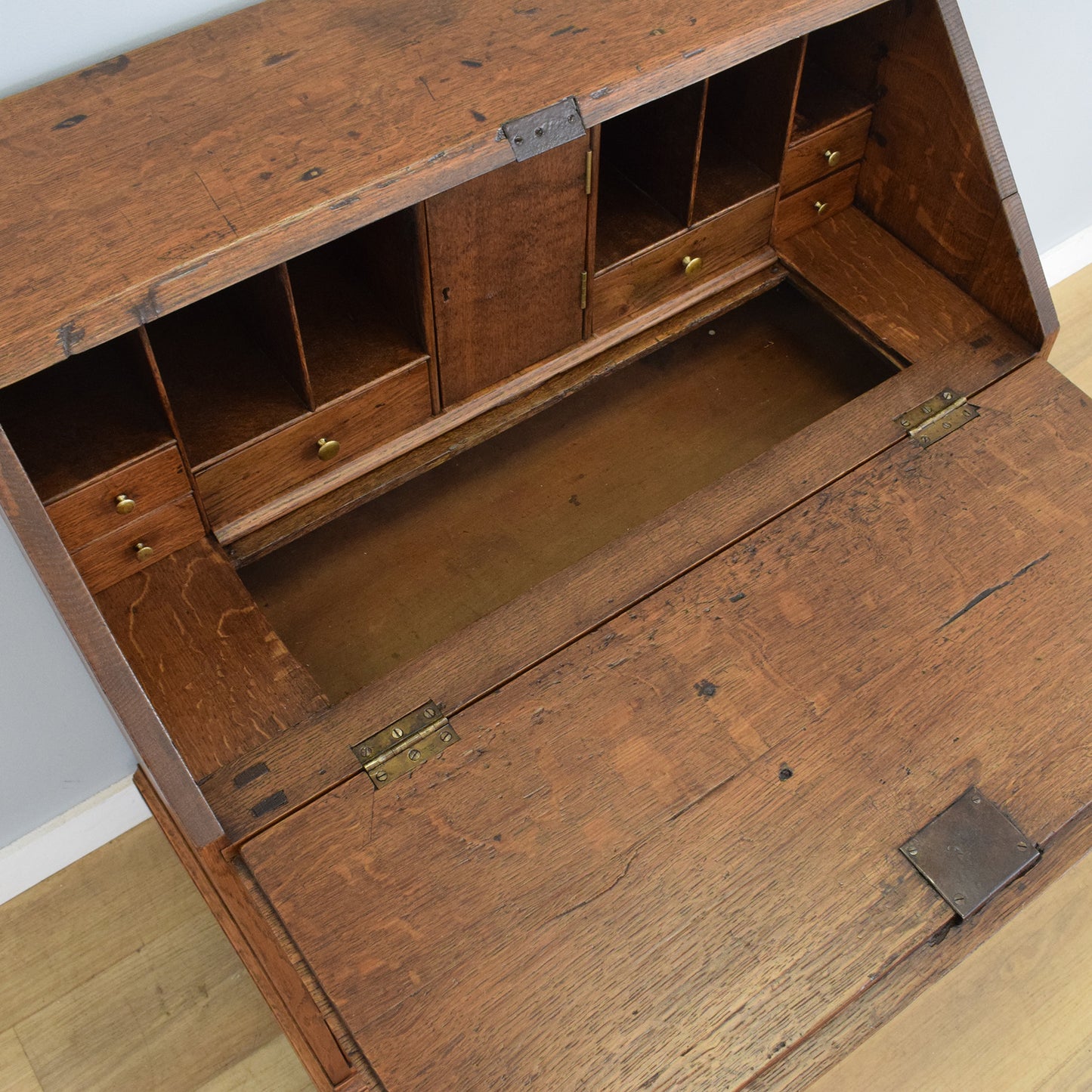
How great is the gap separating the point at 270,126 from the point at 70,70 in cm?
25

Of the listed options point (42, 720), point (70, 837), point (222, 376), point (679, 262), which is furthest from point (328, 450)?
point (70, 837)

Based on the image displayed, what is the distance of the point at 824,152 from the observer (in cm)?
147

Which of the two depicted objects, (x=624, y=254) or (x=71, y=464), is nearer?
(x=71, y=464)

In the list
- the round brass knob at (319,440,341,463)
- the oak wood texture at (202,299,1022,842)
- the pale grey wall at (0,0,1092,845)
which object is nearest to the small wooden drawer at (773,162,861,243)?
the oak wood texture at (202,299,1022,842)

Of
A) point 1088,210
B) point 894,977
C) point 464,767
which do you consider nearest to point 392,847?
point 464,767

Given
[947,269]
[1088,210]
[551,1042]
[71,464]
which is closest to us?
[551,1042]

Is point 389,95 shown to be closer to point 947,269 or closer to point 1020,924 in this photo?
point 947,269

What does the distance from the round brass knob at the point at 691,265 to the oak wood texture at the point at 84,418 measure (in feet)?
2.19

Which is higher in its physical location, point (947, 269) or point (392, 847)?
point (947, 269)

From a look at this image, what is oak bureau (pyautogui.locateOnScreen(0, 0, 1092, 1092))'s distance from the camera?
0.99 meters

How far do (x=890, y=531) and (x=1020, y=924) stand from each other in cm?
79

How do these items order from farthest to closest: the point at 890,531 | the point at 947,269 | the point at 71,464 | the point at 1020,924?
the point at 1020,924
the point at 947,269
the point at 890,531
the point at 71,464

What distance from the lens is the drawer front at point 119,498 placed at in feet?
3.60

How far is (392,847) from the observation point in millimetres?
1072
